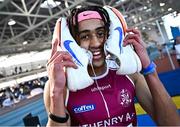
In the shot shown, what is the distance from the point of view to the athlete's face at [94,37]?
1.30m

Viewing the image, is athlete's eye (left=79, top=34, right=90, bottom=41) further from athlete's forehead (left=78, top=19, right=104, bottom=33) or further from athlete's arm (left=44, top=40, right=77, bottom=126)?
athlete's arm (left=44, top=40, right=77, bottom=126)

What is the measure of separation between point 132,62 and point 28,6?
12047mm

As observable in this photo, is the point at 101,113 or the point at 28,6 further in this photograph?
the point at 28,6

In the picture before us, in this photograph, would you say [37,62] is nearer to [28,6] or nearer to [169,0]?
[28,6]

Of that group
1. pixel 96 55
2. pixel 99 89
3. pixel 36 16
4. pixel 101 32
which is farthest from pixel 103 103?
pixel 36 16

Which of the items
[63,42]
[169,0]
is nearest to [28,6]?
[169,0]

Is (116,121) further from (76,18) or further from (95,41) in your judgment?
(76,18)

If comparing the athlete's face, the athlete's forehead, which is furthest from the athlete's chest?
the athlete's forehead

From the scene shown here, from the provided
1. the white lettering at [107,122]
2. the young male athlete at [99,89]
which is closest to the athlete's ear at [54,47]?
the young male athlete at [99,89]

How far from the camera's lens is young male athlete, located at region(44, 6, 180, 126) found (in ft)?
4.09

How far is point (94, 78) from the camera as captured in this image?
1.32 meters

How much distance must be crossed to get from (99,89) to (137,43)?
0.26 metres

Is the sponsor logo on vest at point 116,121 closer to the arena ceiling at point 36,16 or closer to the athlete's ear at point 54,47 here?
the athlete's ear at point 54,47

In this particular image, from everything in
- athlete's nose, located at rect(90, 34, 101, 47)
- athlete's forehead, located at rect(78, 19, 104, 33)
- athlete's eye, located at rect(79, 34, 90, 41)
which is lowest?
athlete's nose, located at rect(90, 34, 101, 47)
